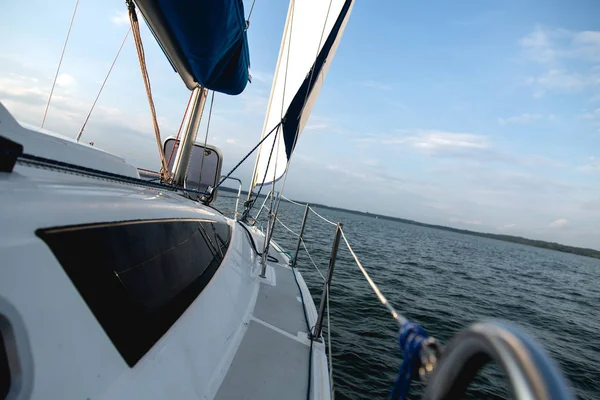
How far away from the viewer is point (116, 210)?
1356 mm

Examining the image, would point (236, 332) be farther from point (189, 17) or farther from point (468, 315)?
point (468, 315)

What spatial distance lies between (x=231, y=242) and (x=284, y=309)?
3.14ft

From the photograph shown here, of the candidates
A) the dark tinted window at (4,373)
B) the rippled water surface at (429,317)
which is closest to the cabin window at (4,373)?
the dark tinted window at (4,373)

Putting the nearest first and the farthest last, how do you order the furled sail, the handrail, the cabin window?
the handrail → the cabin window → the furled sail

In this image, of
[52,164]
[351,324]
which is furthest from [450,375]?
[351,324]

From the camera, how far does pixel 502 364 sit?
0.55 metres

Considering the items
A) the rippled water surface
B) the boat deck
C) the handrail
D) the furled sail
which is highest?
the furled sail

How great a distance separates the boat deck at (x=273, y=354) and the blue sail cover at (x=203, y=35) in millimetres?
2681

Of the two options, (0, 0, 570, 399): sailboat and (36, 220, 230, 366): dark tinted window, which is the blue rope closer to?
(0, 0, 570, 399): sailboat

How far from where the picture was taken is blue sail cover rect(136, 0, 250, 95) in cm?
252

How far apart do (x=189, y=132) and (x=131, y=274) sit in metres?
3.49

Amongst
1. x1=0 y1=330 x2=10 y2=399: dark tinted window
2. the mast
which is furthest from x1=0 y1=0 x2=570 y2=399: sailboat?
the mast

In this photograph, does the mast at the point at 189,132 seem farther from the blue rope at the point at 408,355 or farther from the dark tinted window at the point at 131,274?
the blue rope at the point at 408,355

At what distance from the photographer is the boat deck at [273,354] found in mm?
1934
